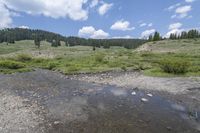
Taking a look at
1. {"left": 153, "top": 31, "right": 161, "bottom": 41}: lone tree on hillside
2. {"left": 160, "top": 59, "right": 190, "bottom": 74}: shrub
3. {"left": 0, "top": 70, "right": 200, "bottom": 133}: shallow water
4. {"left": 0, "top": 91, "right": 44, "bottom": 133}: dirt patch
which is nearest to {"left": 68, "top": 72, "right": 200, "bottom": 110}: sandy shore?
{"left": 0, "top": 70, "right": 200, "bottom": 133}: shallow water

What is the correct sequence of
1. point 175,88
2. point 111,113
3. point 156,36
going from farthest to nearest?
1. point 156,36
2. point 175,88
3. point 111,113

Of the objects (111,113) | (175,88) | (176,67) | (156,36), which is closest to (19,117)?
(111,113)

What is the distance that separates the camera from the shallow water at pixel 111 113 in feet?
47.9

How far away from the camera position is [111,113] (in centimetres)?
1761

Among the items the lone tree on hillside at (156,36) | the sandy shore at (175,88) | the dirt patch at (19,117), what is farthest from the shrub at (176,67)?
the lone tree on hillside at (156,36)

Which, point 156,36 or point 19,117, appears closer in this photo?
point 19,117

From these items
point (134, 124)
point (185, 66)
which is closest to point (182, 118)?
point (134, 124)

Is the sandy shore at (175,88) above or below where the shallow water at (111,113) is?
above

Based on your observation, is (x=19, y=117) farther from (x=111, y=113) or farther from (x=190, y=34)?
(x=190, y=34)

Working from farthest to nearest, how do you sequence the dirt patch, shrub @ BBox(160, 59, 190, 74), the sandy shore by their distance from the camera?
shrub @ BBox(160, 59, 190, 74), the sandy shore, the dirt patch

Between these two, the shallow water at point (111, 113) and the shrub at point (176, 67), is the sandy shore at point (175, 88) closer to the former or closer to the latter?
the shallow water at point (111, 113)

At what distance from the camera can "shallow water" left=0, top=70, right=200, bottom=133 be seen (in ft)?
47.9

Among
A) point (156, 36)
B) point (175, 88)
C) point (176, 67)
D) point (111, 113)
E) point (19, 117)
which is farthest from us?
point (156, 36)

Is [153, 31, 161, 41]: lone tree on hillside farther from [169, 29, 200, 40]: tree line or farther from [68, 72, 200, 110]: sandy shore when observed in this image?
[68, 72, 200, 110]: sandy shore
